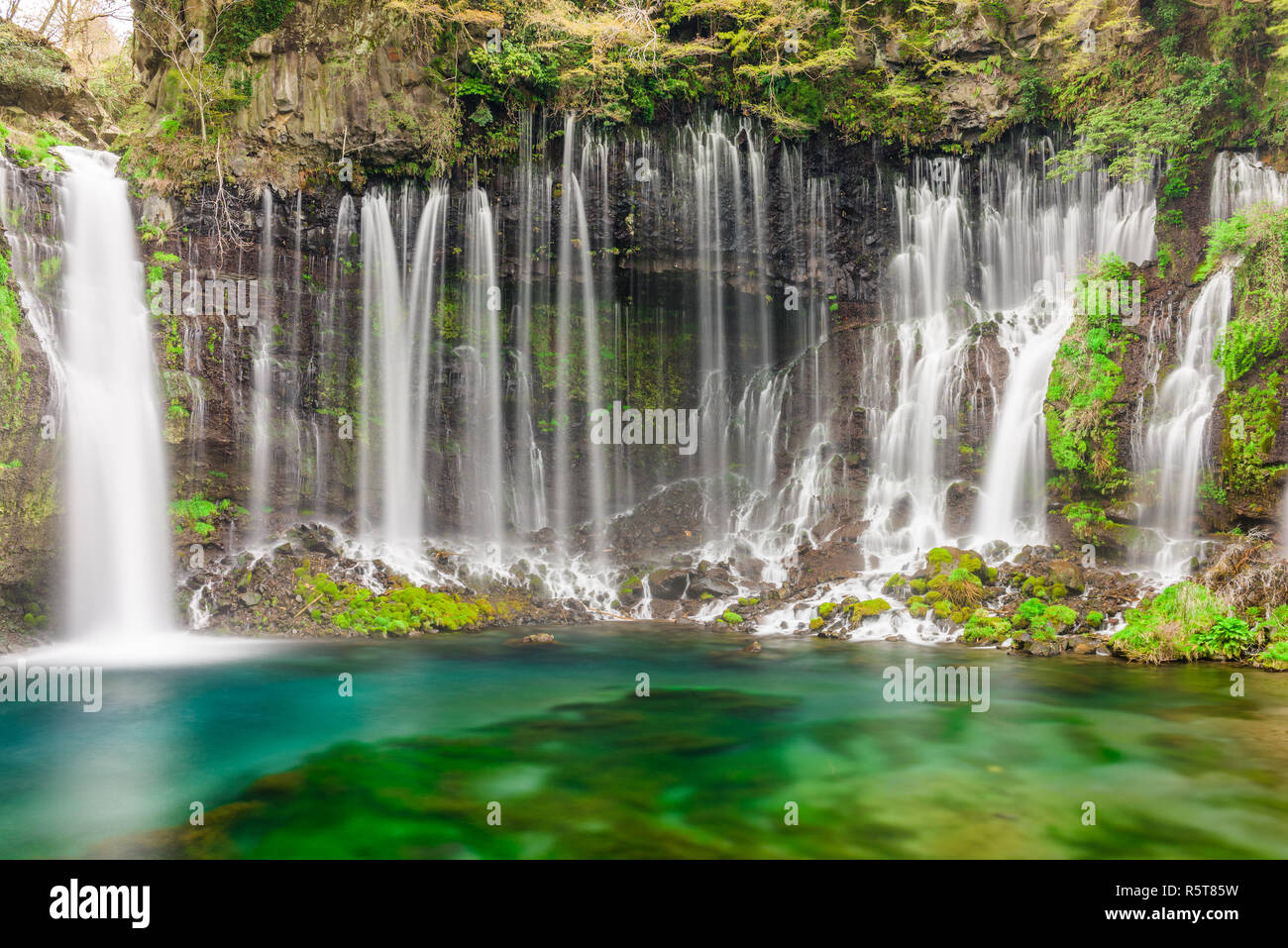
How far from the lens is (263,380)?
18.8m

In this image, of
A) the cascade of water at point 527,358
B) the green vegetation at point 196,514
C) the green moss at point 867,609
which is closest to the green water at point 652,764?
the green moss at point 867,609

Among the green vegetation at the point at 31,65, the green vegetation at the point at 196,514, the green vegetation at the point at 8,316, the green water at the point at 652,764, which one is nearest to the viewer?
the green water at the point at 652,764

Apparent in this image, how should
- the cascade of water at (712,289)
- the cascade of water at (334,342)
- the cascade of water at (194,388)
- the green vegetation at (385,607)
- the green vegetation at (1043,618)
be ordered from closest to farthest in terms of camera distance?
the green vegetation at (1043,618) < the green vegetation at (385,607) < the cascade of water at (194,388) < the cascade of water at (334,342) < the cascade of water at (712,289)

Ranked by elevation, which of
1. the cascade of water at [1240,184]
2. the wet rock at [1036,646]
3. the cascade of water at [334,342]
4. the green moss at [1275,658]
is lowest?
the wet rock at [1036,646]

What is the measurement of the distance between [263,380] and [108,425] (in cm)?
351

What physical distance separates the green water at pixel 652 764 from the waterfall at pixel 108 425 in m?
3.55

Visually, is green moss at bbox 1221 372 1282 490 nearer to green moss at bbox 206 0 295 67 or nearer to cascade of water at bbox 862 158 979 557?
cascade of water at bbox 862 158 979 557

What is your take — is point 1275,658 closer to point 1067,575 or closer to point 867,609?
point 1067,575

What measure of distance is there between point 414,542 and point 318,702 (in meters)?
8.82

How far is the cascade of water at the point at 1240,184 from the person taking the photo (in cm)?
1739

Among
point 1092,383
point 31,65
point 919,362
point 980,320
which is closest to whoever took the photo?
point 1092,383

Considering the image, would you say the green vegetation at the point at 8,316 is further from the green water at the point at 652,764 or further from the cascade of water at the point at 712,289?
the cascade of water at the point at 712,289

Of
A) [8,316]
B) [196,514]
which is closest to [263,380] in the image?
[196,514]

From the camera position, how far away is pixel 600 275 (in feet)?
68.4
